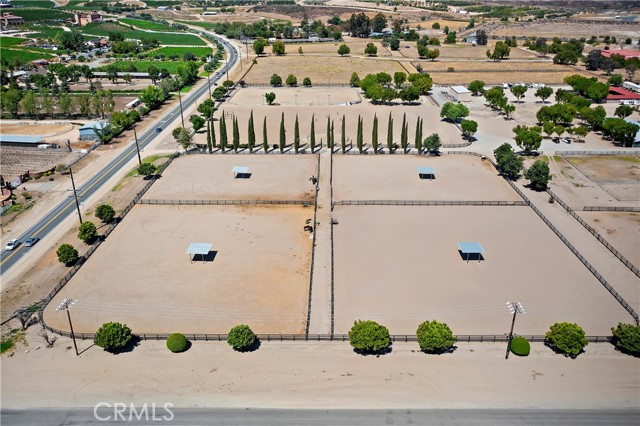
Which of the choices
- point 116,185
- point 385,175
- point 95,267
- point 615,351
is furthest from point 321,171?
point 615,351

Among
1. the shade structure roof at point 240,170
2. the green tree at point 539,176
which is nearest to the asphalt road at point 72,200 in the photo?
the shade structure roof at point 240,170

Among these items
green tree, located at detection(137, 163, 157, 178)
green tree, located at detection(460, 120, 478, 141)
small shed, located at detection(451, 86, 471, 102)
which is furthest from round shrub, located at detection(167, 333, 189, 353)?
small shed, located at detection(451, 86, 471, 102)

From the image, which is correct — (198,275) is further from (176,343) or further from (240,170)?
(240,170)

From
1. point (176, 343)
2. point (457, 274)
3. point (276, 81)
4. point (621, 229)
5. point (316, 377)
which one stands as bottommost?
point (316, 377)

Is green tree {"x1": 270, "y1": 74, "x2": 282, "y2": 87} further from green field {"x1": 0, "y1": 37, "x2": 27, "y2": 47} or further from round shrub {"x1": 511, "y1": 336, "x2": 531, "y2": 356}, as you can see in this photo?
green field {"x1": 0, "y1": 37, "x2": 27, "y2": 47}

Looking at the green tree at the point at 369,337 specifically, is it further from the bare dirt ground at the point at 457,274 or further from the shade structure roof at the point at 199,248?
the shade structure roof at the point at 199,248

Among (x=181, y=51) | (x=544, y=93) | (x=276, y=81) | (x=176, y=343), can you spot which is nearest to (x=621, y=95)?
(x=544, y=93)
